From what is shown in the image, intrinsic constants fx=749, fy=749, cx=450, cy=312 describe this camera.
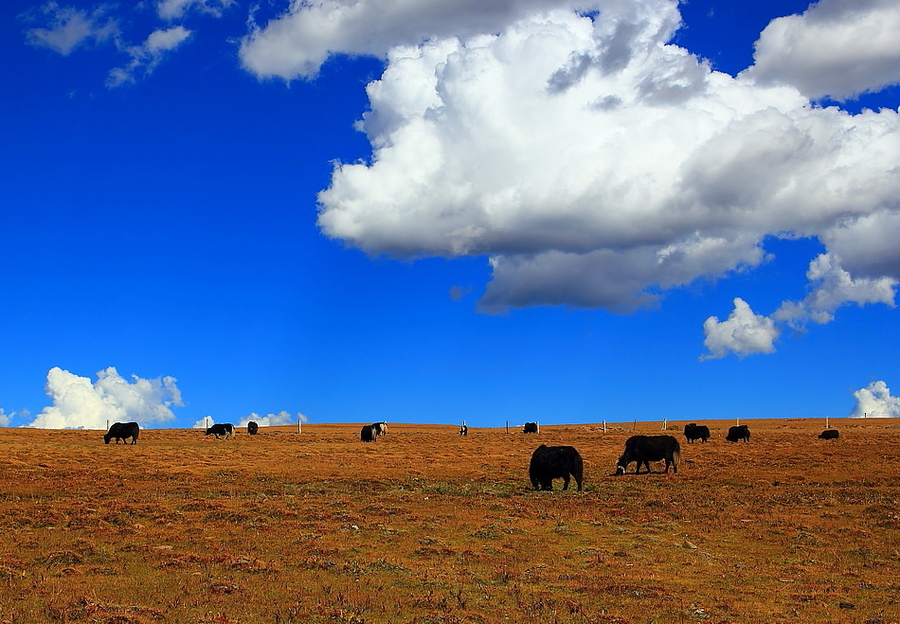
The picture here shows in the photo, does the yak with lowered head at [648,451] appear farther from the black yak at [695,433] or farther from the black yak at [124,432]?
the black yak at [124,432]

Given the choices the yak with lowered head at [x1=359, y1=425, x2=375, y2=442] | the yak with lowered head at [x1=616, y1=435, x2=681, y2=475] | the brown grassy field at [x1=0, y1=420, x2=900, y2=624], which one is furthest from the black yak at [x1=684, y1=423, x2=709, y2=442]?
the yak with lowered head at [x1=616, y1=435, x2=681, y2=475]

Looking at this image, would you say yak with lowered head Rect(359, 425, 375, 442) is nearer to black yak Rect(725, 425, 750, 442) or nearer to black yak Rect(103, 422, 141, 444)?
black yak Rect(103, 422, 141, 444)

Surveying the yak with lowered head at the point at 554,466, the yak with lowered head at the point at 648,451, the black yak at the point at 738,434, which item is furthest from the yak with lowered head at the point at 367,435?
the yak with lowered head at the point at 554,466

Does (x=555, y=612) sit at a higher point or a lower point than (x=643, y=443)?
lower

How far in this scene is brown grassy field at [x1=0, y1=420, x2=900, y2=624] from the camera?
13711mm

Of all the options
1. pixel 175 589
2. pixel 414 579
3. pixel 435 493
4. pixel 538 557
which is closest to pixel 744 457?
pixel 435 493

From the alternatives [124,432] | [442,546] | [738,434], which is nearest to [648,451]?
[442,546]

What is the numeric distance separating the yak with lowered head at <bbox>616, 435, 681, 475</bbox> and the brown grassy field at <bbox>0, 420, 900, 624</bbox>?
1.16m

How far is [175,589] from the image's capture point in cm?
1500

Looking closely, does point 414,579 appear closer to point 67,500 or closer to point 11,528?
point 11,528

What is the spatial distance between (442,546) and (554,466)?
39.9 feet

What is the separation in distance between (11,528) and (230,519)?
19.8 feet

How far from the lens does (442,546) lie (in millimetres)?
19266

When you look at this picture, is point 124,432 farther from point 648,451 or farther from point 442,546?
point 442,546
